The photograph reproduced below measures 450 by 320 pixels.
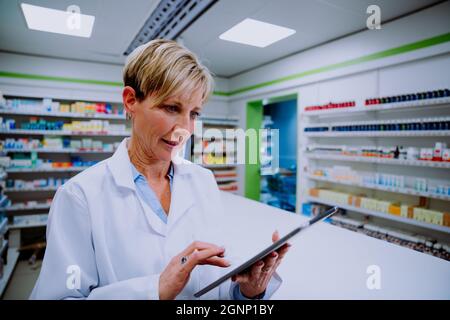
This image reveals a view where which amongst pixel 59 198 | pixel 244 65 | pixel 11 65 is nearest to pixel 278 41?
pixel 244 65

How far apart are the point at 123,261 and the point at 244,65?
4.95 meters

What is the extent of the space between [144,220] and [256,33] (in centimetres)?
351

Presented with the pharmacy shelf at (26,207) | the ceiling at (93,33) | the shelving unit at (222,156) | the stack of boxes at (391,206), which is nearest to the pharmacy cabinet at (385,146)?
the stack of boxes at (391,206)

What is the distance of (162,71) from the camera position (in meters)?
0.77

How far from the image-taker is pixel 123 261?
789 mm

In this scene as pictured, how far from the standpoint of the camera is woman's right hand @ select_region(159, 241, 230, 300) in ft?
2.08

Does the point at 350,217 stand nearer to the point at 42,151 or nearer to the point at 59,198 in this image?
the point at 59,198

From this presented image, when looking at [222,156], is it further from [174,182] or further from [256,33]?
[174,182]

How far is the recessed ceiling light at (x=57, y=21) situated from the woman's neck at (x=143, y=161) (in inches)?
112

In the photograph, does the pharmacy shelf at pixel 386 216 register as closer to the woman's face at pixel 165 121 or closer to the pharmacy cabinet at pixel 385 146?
the pharmacy cabinet at pixel 385 146

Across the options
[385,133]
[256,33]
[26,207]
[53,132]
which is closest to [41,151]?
[53,132]

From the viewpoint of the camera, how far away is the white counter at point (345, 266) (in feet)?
2.82

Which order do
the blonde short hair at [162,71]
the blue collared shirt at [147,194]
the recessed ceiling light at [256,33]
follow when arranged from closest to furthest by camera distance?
1. the blonde short hair at [162,71]
2. the blue collared shirt at [147,194]
3. the recessed ceiling light at [256,33]

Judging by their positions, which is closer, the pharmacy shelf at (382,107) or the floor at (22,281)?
the pharmacy shelf at (382,107)
